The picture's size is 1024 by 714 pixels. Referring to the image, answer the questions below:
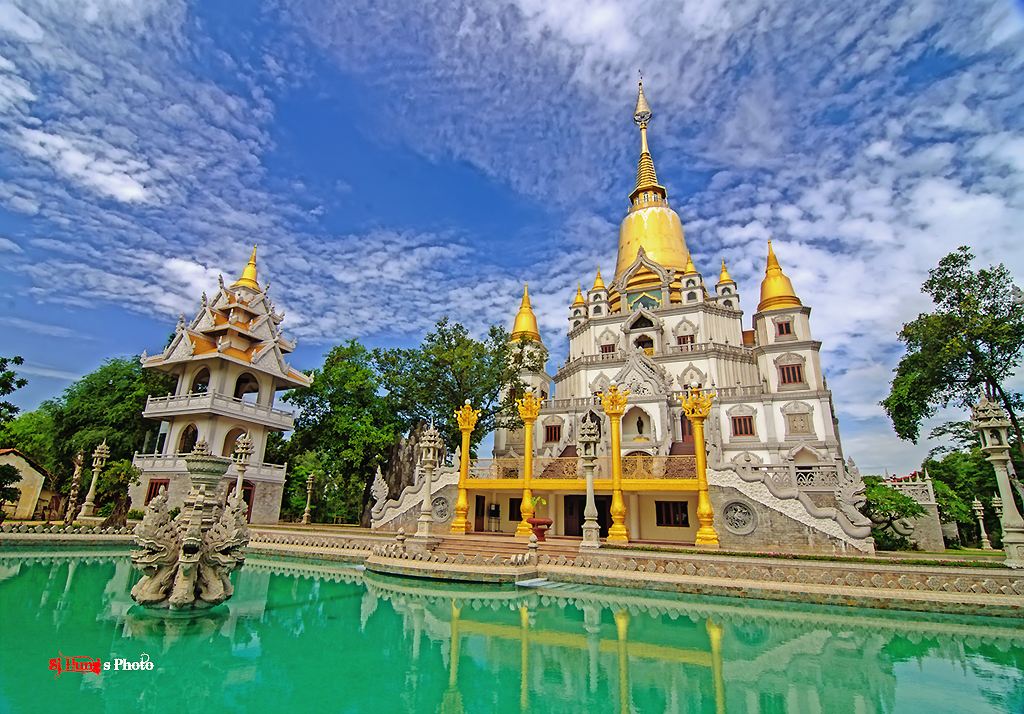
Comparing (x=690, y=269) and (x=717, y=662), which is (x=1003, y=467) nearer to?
(x=717, y=662)

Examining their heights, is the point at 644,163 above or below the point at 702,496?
above

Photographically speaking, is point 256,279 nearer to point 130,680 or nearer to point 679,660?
point 130,680

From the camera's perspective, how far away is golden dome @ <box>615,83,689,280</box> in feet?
134

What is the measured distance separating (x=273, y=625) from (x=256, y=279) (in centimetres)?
3029

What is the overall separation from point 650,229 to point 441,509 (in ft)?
96.0

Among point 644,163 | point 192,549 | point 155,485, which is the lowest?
point 192,549

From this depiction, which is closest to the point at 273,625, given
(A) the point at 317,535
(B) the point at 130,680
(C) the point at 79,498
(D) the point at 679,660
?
(B) the point at 130,680

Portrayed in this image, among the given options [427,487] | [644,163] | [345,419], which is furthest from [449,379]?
[644,163]

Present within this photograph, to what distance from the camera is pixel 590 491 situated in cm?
1908

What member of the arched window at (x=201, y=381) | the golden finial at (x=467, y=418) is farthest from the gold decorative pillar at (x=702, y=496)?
the arched window at (x=201, y=381)

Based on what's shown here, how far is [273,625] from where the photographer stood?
9.28 metres

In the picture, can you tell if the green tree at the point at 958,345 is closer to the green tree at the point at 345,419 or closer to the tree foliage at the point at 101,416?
the green tree at the point at 345,419

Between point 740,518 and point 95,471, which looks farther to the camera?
point 95,471

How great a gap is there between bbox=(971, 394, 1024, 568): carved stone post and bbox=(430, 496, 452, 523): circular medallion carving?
18.7m
